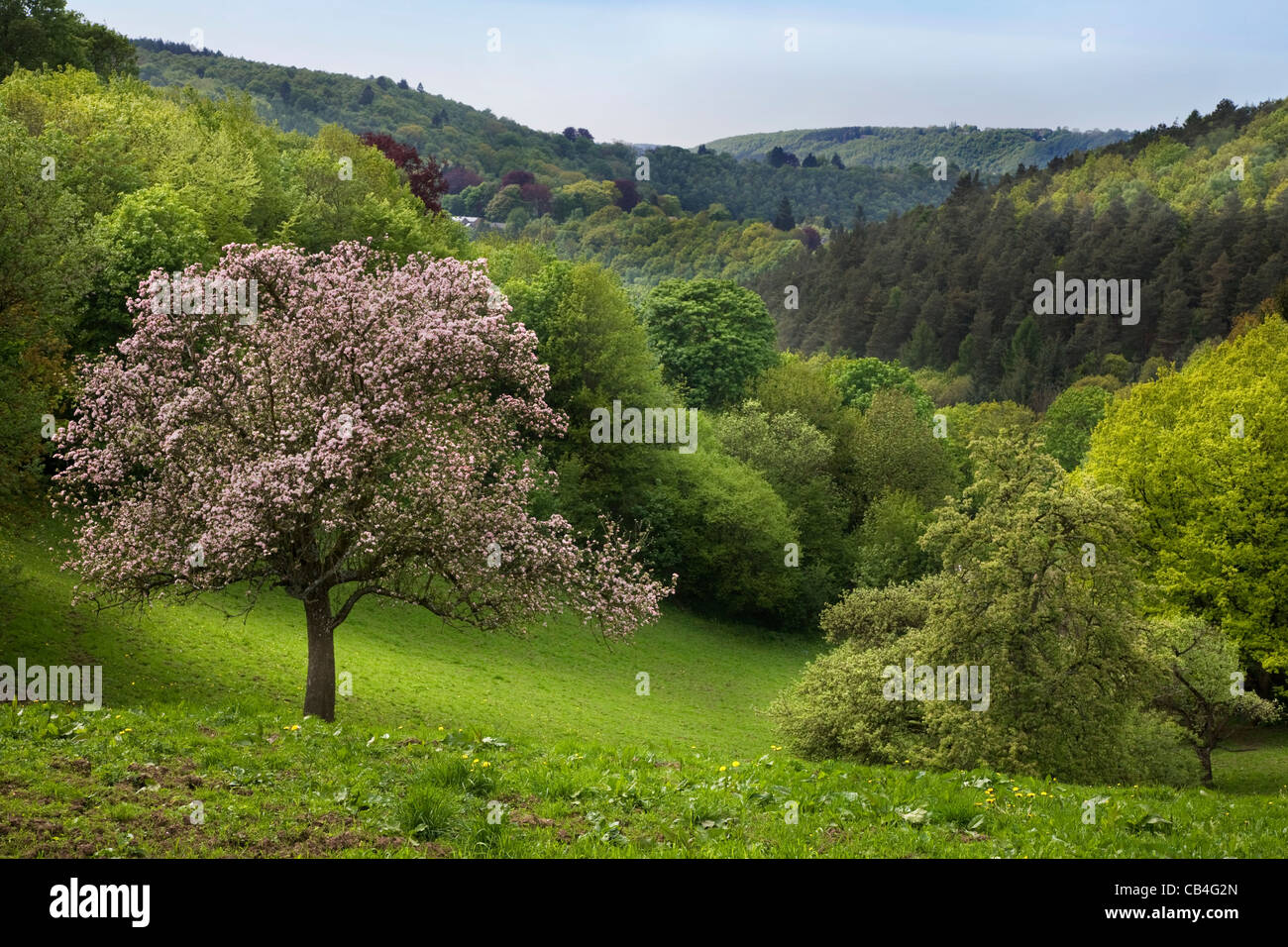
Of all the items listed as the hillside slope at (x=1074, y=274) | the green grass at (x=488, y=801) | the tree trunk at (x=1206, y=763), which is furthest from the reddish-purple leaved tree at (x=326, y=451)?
the hillside slope at (x=1074, y=274)

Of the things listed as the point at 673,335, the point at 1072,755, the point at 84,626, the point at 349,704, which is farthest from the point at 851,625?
the point at 673,335

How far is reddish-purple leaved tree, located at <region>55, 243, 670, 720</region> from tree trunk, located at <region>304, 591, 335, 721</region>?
0.14ft

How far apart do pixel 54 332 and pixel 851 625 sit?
26.2 meters

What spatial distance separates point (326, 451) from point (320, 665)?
19.3ft

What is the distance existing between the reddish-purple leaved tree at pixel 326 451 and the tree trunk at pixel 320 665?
1.7 inches

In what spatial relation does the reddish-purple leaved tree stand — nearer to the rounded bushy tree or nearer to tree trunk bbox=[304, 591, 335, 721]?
tree trunk bbox=[304, 591, 335, 721]

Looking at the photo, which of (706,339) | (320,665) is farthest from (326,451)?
(706,339)

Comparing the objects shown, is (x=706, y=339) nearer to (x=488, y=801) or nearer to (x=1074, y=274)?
(x=488, y=801)

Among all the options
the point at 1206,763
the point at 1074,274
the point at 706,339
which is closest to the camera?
the point at 1206,763

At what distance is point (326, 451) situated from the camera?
2131 cm

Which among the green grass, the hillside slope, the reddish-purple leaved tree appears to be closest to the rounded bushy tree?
the reddish-purple leaved tree

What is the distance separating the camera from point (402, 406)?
2211 cm

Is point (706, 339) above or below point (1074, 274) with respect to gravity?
below

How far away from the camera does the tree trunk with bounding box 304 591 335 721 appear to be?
24.2 metres
